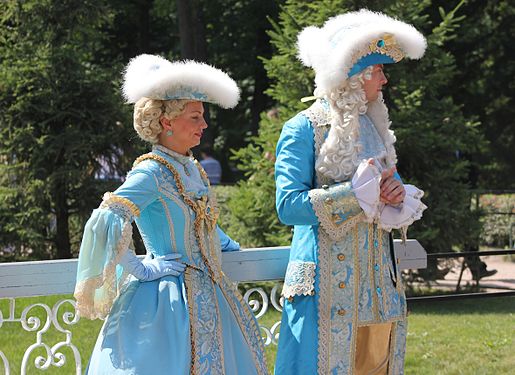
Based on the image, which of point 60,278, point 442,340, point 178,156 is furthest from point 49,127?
point 178,156

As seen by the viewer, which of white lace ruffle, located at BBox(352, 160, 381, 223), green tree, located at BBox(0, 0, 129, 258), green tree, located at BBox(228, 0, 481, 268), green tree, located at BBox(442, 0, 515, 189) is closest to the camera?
white lace ruffle, located at BBox(352, 160, 381, 223)

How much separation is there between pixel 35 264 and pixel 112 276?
418mm

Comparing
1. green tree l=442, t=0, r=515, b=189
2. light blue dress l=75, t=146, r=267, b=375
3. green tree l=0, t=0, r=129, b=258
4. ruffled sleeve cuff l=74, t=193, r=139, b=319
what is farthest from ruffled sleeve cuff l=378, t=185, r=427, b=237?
green tree l=442, t=0, r=515, b=189

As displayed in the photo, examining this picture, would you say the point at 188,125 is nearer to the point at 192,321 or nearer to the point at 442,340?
the point at 192,321

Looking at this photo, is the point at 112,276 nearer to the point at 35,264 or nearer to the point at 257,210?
the point at 35,264

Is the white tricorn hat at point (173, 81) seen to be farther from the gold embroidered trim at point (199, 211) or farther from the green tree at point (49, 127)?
the green tree at point (49, 127)

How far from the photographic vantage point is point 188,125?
11.5 feet

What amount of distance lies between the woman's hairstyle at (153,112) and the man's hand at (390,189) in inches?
32.1

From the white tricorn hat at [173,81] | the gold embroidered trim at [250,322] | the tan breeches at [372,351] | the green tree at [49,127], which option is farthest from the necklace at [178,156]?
the green tree at [49,127]

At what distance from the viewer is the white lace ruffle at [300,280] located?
3.61m

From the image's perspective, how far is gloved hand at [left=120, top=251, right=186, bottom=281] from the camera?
3.29 meters

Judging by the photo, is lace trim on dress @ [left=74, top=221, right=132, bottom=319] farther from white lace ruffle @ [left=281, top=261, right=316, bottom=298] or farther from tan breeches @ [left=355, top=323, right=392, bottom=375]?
tan breeches @ [left=355, top=323, right=392, bottom=375]

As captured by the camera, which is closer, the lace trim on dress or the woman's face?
the lace trim on dress

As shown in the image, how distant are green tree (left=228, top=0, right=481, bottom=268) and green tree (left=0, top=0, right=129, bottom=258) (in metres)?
1.67
